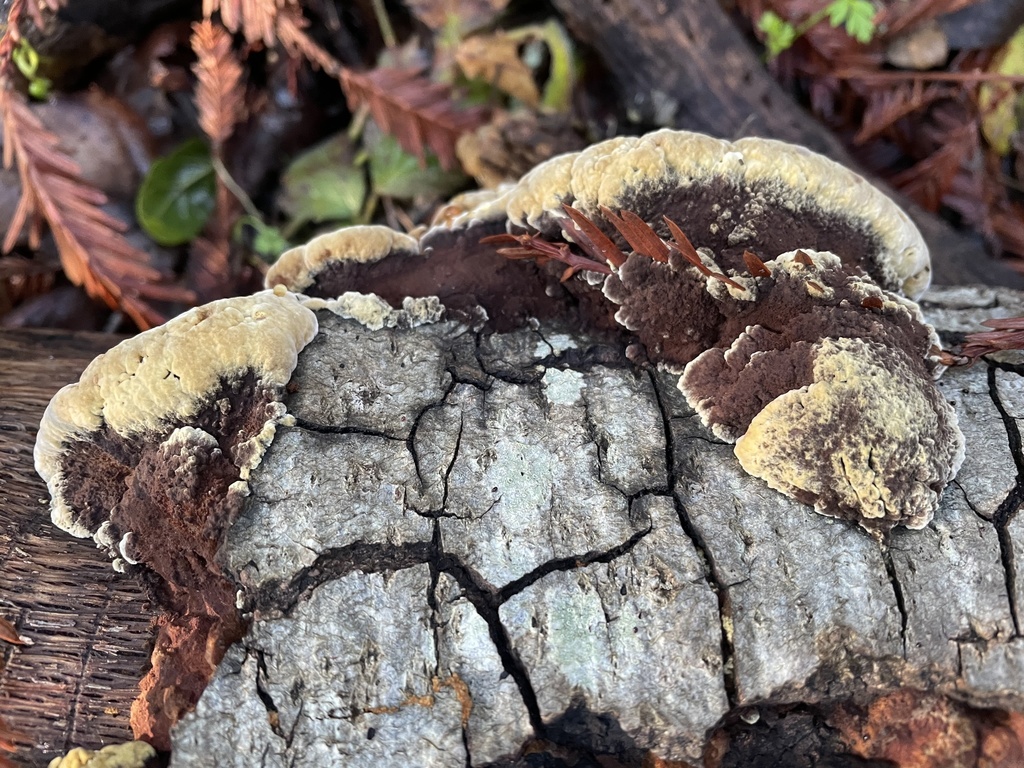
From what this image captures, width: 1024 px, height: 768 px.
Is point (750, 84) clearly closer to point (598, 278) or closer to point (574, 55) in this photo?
point (574, 55)

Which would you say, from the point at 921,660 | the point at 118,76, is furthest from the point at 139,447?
the point at 118,76

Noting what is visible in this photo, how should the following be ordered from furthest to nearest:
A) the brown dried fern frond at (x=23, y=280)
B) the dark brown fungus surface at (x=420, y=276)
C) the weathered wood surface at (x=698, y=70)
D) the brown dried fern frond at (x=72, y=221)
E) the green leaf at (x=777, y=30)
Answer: the green leaf at (x=777, y=30)
the weathered wood surface at (x=698, y=70)
the brown dried fern frond at (x=23, y=280)
the brown dried fern frond at (x=72, y=221)
the dark brown fungus surface at (x=420, y=276)

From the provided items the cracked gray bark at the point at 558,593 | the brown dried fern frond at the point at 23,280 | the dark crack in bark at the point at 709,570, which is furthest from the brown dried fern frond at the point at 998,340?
the brown dried fern frond at the point at 23,280

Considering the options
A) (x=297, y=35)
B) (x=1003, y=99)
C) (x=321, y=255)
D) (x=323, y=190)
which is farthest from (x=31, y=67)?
(x=1003, y=99)

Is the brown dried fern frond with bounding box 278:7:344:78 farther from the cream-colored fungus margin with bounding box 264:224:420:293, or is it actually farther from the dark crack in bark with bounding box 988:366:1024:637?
the dark crack in bark with bounding box 988:366:1024:637

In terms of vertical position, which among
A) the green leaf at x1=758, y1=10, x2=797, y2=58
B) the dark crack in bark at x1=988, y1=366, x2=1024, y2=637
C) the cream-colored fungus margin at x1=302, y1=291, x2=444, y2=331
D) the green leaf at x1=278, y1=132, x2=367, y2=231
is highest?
the green leaf at x1=758, y1=10, x2=797, y2=58

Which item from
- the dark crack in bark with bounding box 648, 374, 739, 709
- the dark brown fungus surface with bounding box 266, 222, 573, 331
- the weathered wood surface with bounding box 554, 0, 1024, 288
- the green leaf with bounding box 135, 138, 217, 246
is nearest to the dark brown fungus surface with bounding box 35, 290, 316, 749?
the dark brown fungus surface with bounding box 266, 222, 573, 331

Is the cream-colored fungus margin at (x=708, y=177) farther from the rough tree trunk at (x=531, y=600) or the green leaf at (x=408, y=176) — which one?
the green leaf at (x=408, y=176)
